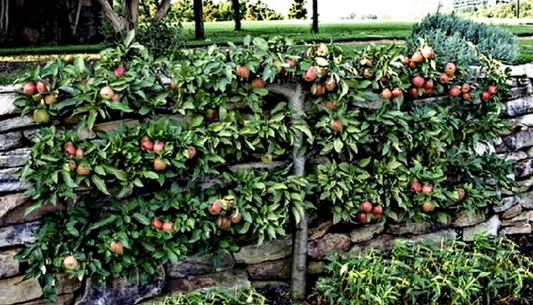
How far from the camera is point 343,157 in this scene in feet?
10.1

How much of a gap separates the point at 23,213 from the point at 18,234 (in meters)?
0.09

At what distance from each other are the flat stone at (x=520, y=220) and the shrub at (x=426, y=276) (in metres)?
0.50

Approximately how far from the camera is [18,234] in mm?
2566

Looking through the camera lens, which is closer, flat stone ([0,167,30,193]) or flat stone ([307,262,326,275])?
A: flat stone ([0,167,30,193])

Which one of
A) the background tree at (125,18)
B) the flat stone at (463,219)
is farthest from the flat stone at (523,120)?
the background tree at (125,18)

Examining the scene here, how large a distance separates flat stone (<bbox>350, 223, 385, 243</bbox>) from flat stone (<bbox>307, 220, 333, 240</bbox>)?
141 millimetres

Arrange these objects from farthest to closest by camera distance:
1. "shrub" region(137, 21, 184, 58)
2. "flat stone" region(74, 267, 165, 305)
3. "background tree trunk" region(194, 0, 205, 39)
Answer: "background tree trunk" region(194, 0, 205, 39)
"shrub" region(137, 21, 184, 58)
"flat stone" region(74, 267, 165, 305)

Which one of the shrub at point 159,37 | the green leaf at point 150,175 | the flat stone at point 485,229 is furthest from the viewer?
the shrub at point 159,37

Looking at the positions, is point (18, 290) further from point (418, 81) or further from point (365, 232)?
point (418, 81)

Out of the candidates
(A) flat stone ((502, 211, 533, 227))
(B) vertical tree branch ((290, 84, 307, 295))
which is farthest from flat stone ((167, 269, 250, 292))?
(A) flat stone ((502, 211, 533, 227))

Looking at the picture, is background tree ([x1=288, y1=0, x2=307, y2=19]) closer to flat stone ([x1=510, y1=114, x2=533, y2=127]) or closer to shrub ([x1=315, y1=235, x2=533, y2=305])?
flat stone ([x1=510, y1=114, x2=533, y2=127])

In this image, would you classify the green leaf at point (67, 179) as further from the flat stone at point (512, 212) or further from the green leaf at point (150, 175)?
the flat stone at point (512, 212)

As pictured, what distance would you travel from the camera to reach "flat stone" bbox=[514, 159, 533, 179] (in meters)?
3.56

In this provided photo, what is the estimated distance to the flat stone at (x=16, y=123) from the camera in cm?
249
